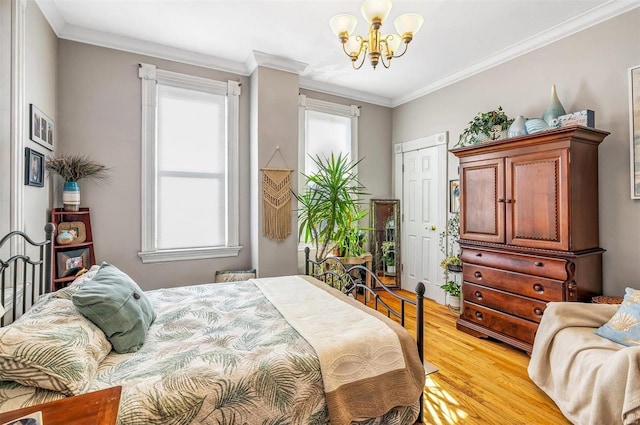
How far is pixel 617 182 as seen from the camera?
2516 mm

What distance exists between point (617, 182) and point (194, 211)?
391 centimetres

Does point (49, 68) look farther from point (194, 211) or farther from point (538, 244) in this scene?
point (538, 244)

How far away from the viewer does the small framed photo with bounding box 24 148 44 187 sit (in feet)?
7.29

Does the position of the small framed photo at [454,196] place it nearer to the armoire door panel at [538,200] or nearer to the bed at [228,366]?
the armoire door panel at [538,200]

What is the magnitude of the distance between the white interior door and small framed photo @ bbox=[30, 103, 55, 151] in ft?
13.2

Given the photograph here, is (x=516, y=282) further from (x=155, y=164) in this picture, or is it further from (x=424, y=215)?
(x=155, y=164)

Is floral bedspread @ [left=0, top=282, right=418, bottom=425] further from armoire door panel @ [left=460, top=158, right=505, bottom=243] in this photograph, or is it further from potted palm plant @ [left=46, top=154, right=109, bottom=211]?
armoire door panel @ [left=460, top=158, right=505, bottom=243]

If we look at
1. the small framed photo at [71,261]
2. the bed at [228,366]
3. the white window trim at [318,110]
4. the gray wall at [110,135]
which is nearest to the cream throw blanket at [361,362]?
the bed at [228,366]

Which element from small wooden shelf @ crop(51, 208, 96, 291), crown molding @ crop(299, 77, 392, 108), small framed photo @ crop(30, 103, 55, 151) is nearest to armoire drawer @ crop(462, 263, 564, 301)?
crown molding @ crop(299, 77, 392, 108)

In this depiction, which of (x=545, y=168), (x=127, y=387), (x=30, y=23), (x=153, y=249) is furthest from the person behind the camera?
(x=153, y=249)

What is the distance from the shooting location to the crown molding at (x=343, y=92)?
406 cm

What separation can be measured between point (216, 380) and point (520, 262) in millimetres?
2574

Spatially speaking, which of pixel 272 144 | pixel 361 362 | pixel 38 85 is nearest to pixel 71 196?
pixel 38 85

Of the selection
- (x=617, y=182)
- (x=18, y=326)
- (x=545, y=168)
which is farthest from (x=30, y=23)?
(x=617, y=182)
